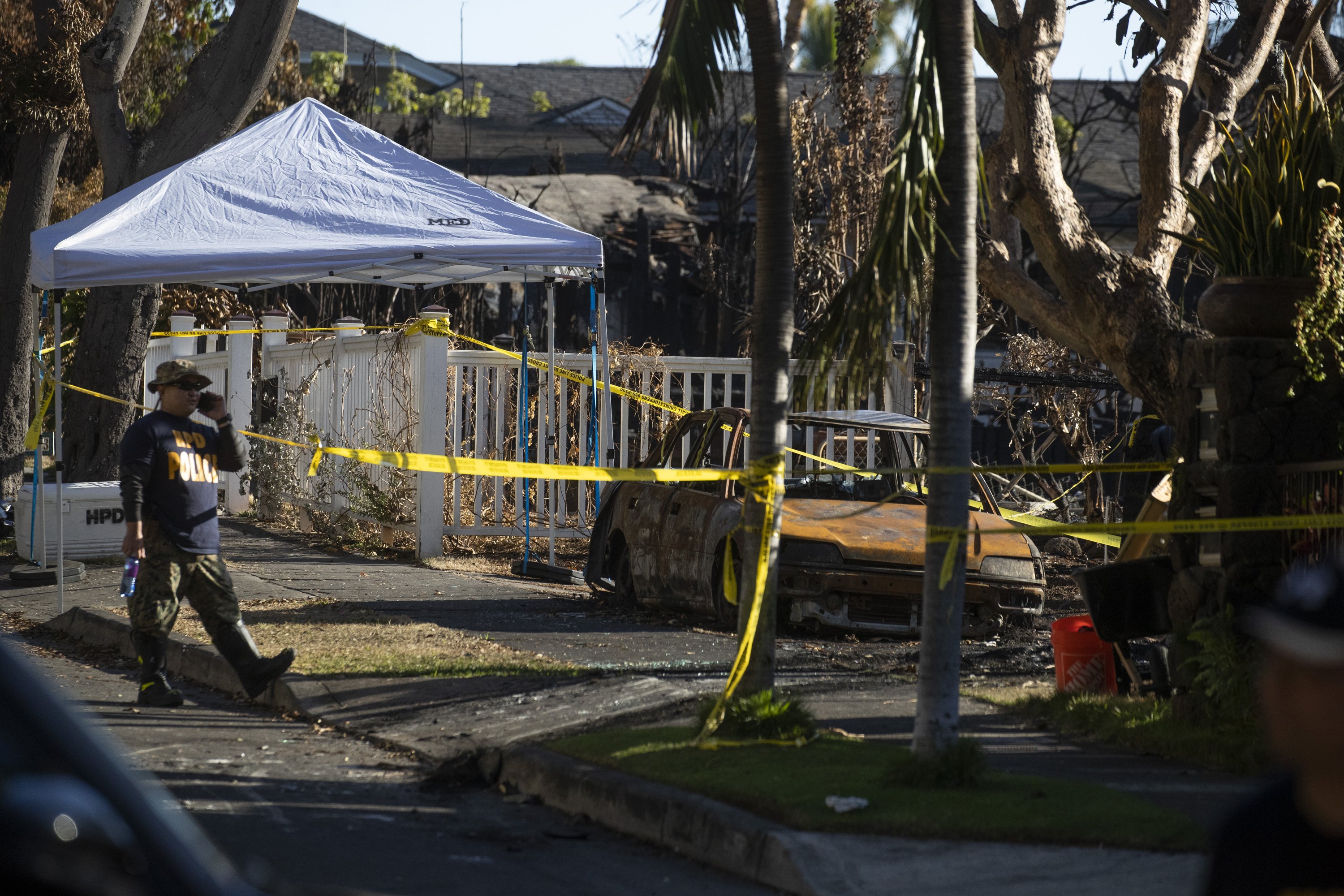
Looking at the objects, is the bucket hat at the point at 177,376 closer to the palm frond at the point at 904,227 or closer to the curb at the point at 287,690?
the curb at the point at 287,690

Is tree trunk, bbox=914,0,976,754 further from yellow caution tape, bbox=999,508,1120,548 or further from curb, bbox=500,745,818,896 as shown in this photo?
yellow caution tape, bbox=999,508,1120,548

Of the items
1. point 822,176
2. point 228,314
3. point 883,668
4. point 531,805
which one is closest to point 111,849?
point 531,805

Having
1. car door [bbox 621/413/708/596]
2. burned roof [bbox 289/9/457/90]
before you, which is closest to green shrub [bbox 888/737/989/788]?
car door [bbox 621/413/708/596]

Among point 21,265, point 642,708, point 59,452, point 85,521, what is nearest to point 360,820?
point 642,708

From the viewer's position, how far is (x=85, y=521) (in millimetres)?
12445

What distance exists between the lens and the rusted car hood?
9570 mm

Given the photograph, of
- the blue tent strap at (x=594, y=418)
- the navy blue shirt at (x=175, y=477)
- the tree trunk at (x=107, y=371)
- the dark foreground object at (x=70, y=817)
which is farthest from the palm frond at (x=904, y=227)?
the tree trunk at (x=107, y=371)

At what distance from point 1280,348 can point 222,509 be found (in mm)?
14181

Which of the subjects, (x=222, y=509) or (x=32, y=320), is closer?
(x=32, y=320)

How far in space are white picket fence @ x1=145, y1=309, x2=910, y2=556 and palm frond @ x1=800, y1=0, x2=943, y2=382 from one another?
683 centimetres


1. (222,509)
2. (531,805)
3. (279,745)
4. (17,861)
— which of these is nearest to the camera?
(17,861)

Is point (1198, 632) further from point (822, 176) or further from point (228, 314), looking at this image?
point (228, 314)

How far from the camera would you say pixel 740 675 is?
6281 millimetres

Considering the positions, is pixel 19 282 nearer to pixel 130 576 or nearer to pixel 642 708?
pixel 130 576
